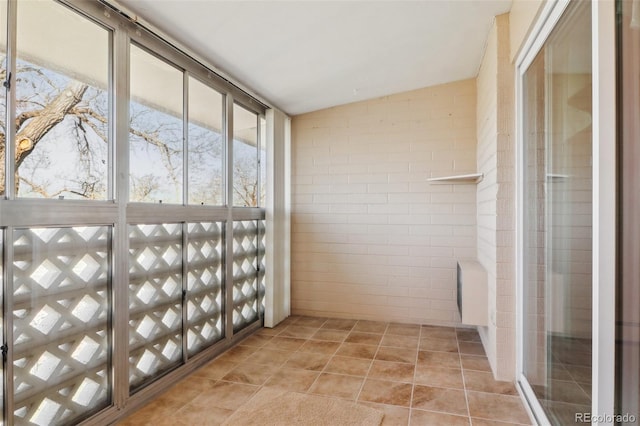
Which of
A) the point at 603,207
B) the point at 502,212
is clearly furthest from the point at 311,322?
the point at 603,207

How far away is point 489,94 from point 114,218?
2.86 metres

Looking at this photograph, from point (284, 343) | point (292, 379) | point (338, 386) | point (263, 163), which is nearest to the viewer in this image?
point (338, 386)

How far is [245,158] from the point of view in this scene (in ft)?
11.8

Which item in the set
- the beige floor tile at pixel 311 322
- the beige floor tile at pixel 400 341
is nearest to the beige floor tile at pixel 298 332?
the beige floor tile at pixel 311 322

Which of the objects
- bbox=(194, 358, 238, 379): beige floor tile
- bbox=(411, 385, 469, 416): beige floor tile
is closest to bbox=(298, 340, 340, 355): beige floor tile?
bbox=(194, 358, 238, 379): beige floor tile

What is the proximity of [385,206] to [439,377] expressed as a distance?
190 cm

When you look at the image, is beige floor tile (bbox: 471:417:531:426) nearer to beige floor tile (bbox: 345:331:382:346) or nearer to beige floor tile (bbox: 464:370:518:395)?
beige floor tile (bbox: 464:370:518:395)

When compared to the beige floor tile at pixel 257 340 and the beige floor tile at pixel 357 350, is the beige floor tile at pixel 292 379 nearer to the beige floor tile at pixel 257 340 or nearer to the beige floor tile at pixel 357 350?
the beige floor tile at pixel 357 350

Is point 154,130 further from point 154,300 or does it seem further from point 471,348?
point 471,348

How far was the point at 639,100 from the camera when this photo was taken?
1.12m

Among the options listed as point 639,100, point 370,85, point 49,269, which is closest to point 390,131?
point 370,85

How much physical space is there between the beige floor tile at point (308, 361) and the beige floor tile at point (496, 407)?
1098 mm

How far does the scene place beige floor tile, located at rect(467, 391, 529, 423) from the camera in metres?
2.11

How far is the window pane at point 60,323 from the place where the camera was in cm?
162
